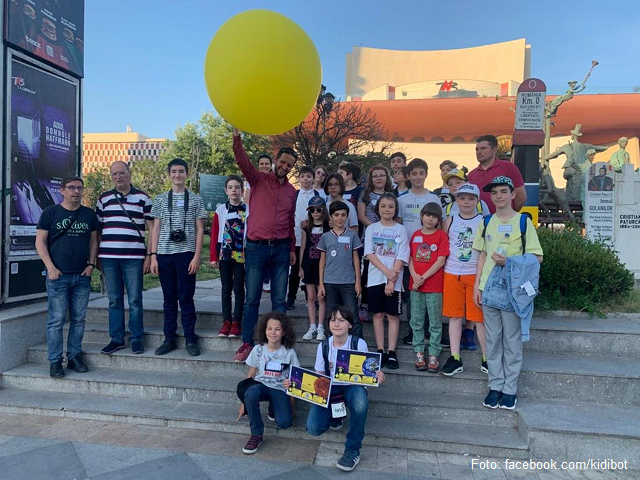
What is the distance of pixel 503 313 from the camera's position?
11.2ft

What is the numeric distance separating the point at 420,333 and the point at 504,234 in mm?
1153

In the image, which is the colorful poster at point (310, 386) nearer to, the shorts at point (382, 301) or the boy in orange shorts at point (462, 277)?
the shorts at point (382, 301)

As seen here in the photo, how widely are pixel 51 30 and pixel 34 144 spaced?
137 centimetres

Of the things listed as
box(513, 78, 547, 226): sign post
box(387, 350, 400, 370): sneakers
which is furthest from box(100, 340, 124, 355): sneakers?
box(513, 78, 547, 226): sign post

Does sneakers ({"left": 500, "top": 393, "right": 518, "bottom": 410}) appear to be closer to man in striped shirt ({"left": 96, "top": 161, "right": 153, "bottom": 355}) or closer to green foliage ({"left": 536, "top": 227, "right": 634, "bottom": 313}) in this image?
green foliage ({"left": 536, "top": 227, "right": 634, "bottom": 313})

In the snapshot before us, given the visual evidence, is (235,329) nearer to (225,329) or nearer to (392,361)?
(225,329)

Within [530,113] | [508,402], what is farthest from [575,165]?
[508,402]

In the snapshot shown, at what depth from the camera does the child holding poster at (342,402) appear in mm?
3001

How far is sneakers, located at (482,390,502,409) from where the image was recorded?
3.45 meters

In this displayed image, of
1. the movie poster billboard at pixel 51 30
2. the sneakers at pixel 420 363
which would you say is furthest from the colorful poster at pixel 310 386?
the movie poster billboard at pixel 51 30

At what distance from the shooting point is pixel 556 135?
39.2 m

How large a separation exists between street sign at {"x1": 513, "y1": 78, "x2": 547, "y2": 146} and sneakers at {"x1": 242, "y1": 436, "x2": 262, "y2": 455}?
23.6ft

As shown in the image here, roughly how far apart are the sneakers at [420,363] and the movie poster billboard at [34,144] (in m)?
4.31

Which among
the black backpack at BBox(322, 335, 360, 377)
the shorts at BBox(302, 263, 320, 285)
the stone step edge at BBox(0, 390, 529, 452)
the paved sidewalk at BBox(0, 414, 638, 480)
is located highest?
the shorts at BBox(302, 263, 320, 285)
